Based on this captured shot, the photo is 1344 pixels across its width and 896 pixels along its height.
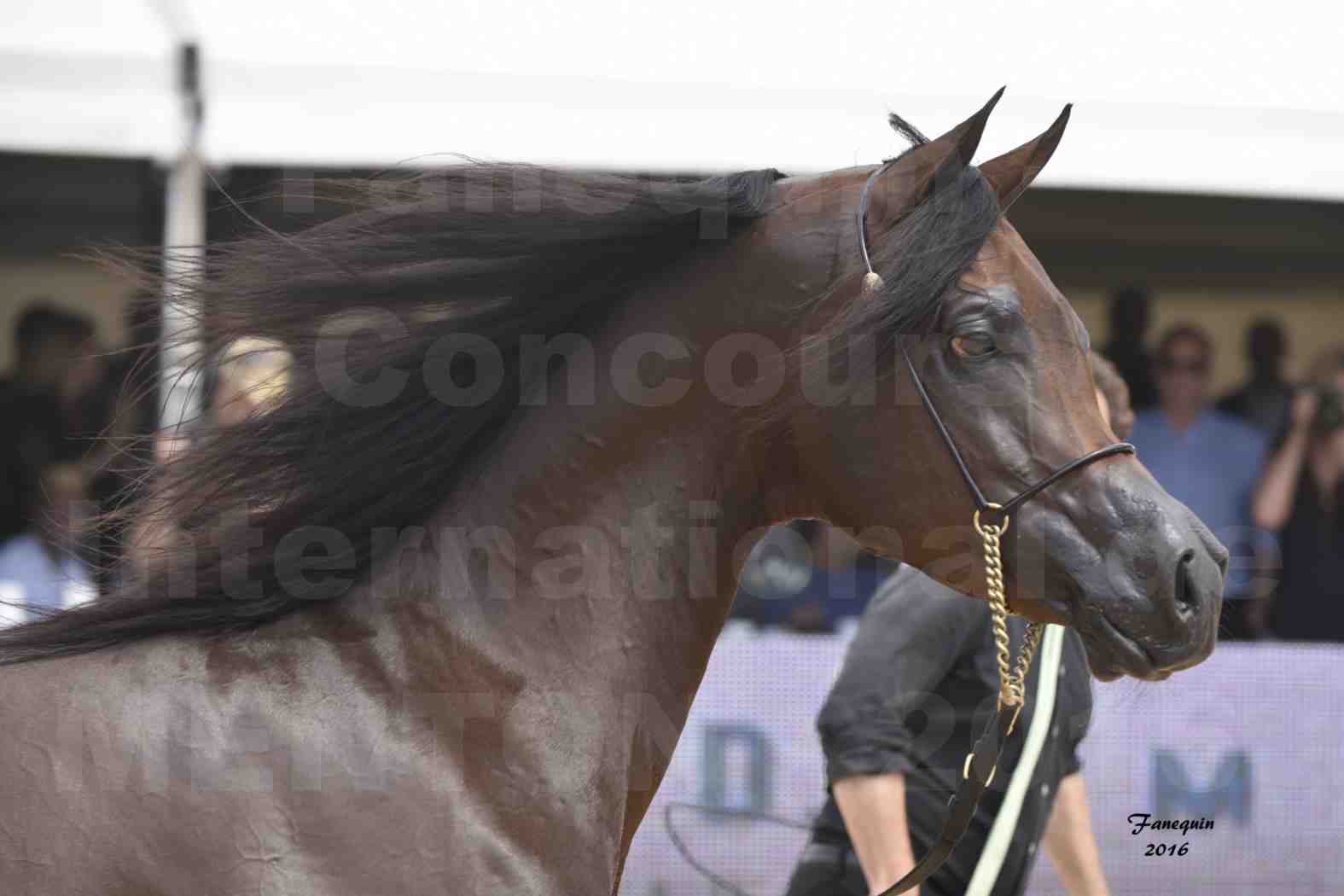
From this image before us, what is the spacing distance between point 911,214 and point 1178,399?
14.1 ft

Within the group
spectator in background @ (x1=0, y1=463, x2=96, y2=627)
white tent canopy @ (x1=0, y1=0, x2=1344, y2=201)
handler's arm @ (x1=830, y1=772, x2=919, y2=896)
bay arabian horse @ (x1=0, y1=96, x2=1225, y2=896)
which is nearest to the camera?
bay arabian horse @ (x1=0, y1=96, x2=1225, y2=896)

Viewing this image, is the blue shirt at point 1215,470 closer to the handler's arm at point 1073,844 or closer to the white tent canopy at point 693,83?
the white tent canopy at point 693,83

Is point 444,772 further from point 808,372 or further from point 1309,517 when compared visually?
point 1309,517

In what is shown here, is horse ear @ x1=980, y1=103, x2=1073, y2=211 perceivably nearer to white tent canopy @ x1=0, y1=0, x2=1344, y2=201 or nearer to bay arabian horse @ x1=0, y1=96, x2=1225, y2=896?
bay arabian horse @ x1=0, y1=96, x2=1225, y2=896

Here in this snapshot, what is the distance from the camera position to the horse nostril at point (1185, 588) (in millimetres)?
1751

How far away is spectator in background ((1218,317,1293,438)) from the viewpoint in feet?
19.8

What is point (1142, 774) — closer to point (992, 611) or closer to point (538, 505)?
point (992, 611)

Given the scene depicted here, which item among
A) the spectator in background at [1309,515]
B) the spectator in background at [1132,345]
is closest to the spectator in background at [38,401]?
the spectator in background at [1132,345]

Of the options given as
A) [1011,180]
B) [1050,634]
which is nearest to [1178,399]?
[1050,634]

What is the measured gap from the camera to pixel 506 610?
186cm

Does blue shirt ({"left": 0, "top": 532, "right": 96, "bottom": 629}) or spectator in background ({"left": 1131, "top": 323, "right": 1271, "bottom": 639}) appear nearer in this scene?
blue shirt ({"left": 0, "top": 532, "right": 96, "bottom": 629})

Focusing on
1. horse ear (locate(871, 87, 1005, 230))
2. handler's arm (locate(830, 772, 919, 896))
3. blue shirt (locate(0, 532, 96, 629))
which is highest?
horse ear (locate(871, 87, 1005, 230))

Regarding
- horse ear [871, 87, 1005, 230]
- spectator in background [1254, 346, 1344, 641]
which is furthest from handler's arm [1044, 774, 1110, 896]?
spectator in background [1254, 346, 1344, 641]

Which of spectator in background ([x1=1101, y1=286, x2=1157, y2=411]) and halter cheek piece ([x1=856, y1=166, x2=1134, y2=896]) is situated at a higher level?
spectator in background ([x1=1101, y1=286, x2=1157, y2=411])
